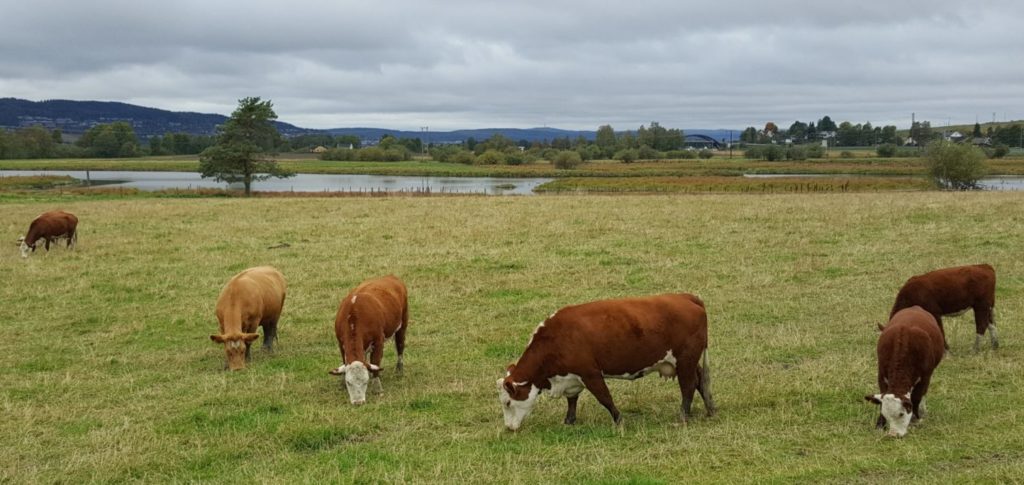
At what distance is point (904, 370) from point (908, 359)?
0.45 feet

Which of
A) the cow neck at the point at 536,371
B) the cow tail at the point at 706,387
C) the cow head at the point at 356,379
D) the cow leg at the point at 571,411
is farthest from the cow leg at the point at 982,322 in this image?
the cow head at the point at 356,379

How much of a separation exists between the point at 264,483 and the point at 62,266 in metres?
17.6

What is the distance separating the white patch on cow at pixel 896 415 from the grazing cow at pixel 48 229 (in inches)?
942

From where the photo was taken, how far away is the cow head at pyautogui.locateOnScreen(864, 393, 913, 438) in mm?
7684

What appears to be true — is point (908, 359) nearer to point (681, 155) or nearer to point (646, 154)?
point (646, 154)

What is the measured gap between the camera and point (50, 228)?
78.9ft

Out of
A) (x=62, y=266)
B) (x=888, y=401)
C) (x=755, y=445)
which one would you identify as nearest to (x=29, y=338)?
(x=62, y=266)

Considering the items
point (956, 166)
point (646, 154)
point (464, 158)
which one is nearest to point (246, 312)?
point (956, 166)

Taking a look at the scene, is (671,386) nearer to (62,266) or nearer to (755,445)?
(755,445)

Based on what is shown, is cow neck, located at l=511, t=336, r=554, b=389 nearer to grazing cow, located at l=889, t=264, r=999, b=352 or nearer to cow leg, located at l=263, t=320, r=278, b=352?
grazing cow, located at l=889, t=264, r=999, b=352

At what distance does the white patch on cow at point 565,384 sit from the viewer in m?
8.44

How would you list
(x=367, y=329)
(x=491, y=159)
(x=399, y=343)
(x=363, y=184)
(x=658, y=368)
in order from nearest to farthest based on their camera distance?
(x=658, y=368), (x=367, y=329), (x=399, y=343), (x=363, y=184), (x=491, y=159)

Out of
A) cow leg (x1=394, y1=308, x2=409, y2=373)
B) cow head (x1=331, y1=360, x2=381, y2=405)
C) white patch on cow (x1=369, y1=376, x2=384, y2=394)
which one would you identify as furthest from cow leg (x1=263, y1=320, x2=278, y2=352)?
cow head (x1=331, y1=360, x2=381, y2=405)

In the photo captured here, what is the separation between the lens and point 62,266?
21328 millimetres
